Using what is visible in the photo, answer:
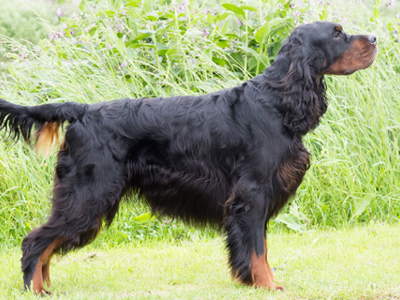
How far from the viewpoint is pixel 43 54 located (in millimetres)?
6137

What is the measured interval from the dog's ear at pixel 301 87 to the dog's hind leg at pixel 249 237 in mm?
479

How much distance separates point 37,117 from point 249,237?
1.51m

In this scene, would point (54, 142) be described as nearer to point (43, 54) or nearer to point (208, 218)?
point (208, 218)

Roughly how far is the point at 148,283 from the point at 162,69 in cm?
260

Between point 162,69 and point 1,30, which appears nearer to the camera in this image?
point 162,69

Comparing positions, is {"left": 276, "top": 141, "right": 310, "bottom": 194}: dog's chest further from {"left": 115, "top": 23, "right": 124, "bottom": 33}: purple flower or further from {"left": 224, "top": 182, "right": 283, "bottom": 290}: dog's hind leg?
{"left": 115, "top": 23, "right": 124, "bottom": 33}: purple flower

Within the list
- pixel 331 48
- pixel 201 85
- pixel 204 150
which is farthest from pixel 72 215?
pixel 201 85

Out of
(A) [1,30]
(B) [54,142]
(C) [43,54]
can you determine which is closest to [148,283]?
(B) [54,142]

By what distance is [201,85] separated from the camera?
5.53 metres

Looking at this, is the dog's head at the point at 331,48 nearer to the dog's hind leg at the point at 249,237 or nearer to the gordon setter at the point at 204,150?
the gordon setter at the point at 204,150

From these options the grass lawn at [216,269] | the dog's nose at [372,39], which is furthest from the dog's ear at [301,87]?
the grass lawn at [216,269]

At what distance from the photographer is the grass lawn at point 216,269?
3230 mm

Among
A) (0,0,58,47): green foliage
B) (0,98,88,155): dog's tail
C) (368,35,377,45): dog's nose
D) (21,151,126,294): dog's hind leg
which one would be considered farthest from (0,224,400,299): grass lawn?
(0,0,58,47): green foliage

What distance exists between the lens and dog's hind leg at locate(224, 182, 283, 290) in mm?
3307
